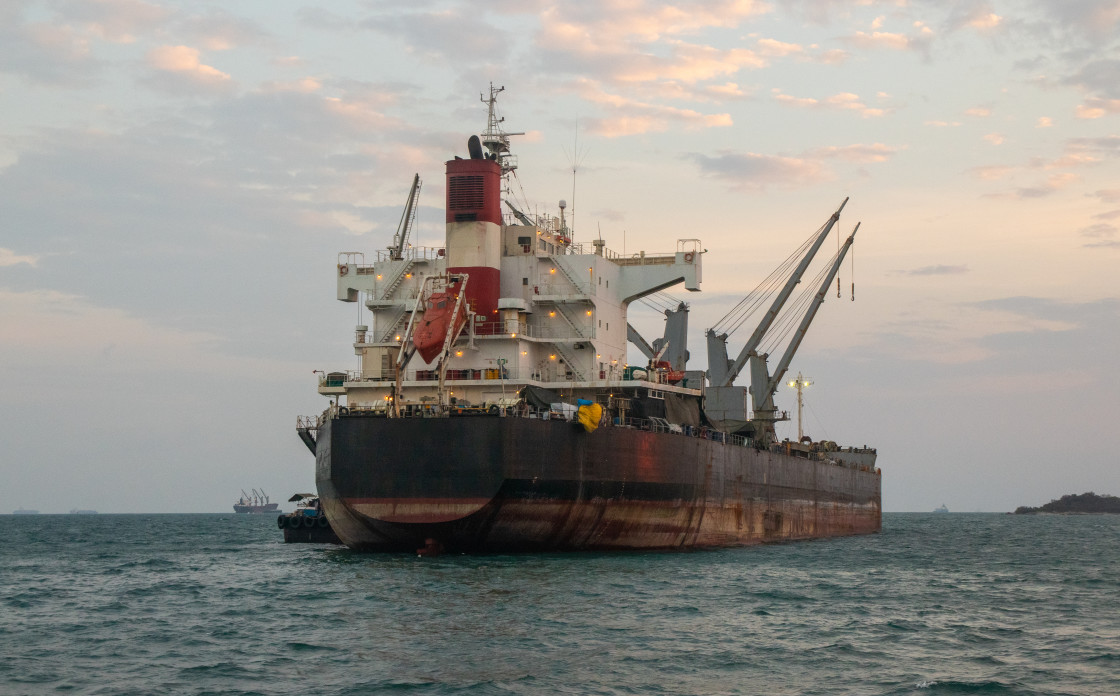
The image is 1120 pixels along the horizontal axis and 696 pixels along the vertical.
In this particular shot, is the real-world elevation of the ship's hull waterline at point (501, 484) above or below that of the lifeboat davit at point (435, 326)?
below

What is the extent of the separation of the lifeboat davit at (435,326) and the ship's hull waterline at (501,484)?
425 cm

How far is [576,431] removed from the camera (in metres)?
38.5

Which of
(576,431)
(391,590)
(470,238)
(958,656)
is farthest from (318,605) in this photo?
(470,238)

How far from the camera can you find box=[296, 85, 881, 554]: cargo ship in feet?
121

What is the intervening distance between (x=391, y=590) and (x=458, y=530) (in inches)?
258

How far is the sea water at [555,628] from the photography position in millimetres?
20484

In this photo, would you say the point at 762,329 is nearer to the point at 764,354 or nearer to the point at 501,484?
the point at 764,354

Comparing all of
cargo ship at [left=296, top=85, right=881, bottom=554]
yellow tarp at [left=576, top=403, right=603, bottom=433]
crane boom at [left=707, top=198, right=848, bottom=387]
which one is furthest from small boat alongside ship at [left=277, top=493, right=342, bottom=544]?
crane boom at [left=707, top=198, right=848, bottom=387]

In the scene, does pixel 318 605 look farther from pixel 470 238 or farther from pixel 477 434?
pixel 470 238

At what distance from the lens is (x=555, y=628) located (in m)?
24.9

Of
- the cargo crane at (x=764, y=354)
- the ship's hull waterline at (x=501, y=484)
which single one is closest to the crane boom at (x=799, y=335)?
the cargo crane at (x=764, y=354)

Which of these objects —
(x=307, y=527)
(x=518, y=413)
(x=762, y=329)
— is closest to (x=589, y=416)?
(x=518, y=413)

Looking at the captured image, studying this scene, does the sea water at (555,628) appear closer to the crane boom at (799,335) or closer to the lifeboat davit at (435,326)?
the lifeboat davit at (435,326)

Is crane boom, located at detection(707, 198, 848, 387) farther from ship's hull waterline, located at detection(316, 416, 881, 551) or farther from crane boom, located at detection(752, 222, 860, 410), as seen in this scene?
ship's hull waterline, located at detection(316, 416, 881, 551)
